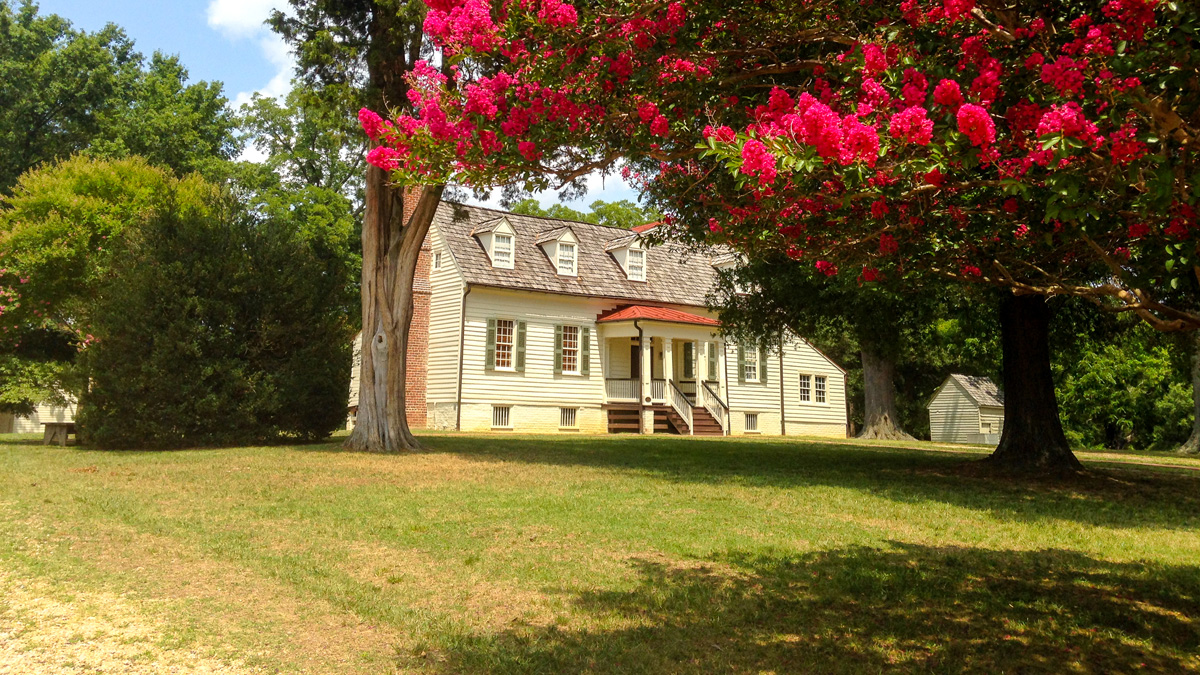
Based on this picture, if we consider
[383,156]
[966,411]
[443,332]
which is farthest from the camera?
[966,411]

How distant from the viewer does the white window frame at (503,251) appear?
30094 mm

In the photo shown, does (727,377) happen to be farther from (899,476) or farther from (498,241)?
(899,476)

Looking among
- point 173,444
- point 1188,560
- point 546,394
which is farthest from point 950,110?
point 546,394

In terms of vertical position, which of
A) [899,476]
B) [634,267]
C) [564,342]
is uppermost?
[634,267]

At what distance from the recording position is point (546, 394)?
30219mm

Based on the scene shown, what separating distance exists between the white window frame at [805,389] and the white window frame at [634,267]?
26.8 feet

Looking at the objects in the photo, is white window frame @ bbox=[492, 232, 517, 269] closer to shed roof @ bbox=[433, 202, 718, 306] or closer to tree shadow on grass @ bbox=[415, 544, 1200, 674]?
shed roof @ bbox=[433, 202, 718, 306]

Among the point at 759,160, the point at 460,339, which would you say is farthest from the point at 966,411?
the point at 759,160

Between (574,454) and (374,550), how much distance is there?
906 centimetres

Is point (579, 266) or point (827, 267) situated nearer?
point (827, 267)

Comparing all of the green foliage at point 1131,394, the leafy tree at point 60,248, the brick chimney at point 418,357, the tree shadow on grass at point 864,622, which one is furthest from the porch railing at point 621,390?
the tree shadow on grass at point 864,622

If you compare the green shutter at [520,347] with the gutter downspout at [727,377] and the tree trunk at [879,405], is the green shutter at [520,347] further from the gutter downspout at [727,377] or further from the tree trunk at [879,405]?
the tree trunk at [879,405]

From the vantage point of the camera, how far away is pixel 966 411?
43.2 metres

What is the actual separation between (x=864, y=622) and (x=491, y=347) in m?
24.1
